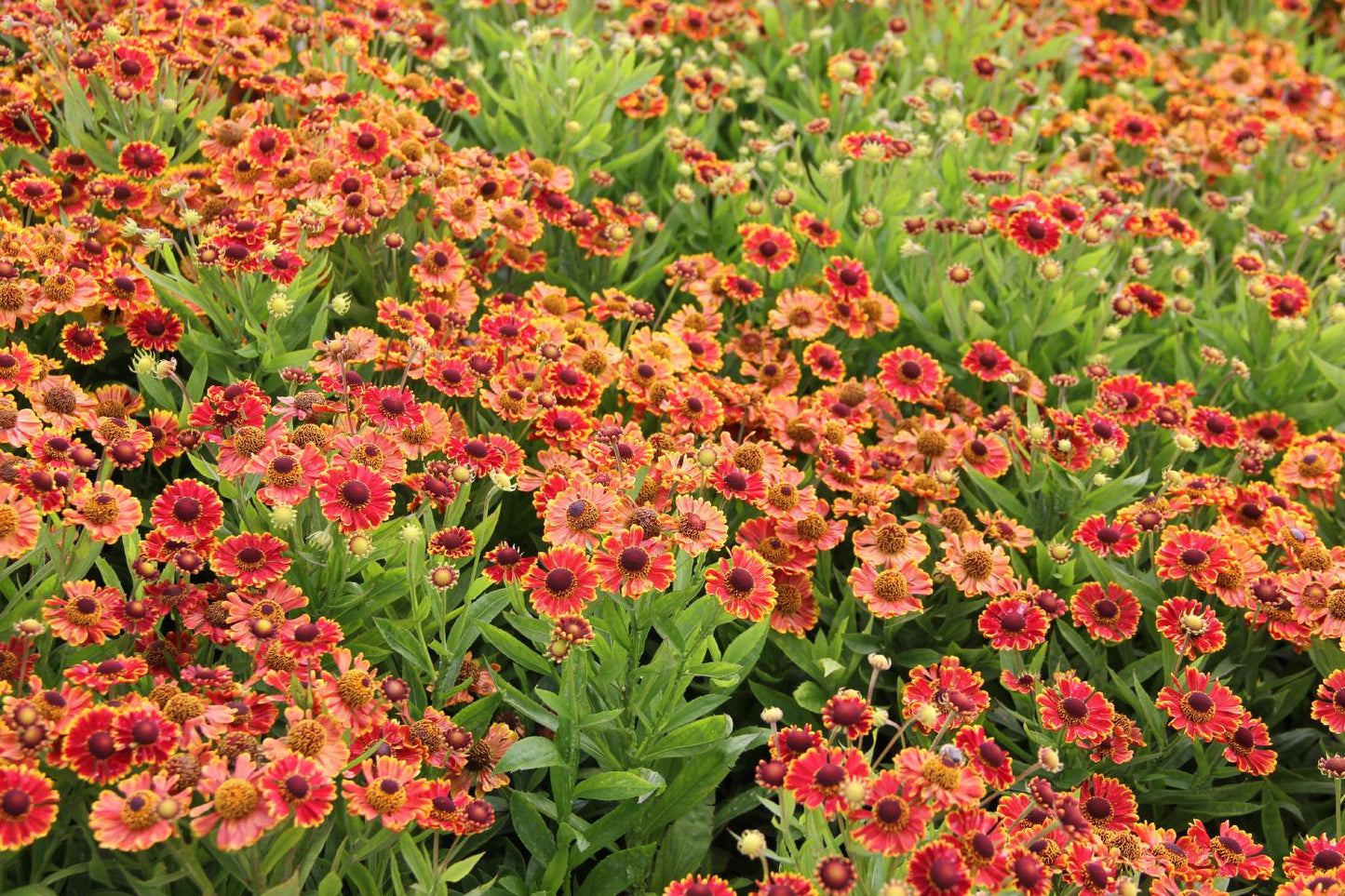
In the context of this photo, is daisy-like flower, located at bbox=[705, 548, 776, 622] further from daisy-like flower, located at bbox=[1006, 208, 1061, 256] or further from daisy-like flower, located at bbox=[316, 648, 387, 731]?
daisy-like flower, located at bbox=[1006, 208, 1061, 256]

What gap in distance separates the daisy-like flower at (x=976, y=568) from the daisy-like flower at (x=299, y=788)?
153 cm

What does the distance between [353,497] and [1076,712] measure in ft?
5.19

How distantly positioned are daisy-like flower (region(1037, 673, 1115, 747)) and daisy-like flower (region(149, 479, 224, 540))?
5.87 feet

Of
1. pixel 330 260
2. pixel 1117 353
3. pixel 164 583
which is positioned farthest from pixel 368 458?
pixel 1117 353

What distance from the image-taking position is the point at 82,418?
2.62 metres

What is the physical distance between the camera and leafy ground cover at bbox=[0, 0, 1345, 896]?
216 centimetres

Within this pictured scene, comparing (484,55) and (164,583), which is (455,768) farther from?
(484,55)

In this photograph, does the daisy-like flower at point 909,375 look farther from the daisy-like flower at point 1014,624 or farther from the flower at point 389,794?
the flower at point 389,794

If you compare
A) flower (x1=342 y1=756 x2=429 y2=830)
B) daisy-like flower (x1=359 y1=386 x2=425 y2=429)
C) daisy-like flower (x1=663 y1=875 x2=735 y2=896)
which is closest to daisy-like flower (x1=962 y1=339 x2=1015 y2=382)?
daisy-like flower (x1=359 y1=386 x2=425 y2=429)

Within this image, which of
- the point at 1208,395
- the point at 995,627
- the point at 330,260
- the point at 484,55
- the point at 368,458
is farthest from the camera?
the point at 484,55

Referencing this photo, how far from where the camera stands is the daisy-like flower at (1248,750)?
263 cm

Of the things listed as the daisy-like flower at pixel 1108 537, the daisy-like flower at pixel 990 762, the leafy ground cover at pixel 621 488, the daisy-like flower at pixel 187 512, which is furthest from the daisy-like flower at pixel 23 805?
the daisy-like flower at pixel 1108 537

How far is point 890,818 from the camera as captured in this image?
75.9 inches

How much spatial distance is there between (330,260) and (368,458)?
1.12m
